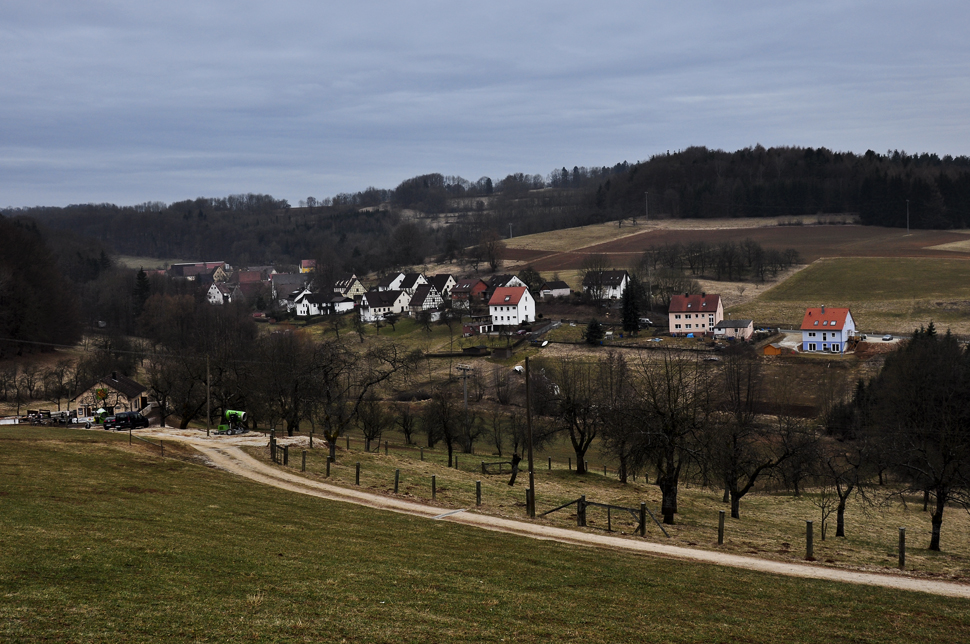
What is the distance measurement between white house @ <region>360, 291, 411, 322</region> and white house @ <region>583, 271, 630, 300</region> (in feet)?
107

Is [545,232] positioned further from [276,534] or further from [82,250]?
[276,534]

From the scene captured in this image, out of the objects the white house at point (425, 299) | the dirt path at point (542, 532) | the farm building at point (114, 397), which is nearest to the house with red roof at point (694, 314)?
the white house at point (425, 299)

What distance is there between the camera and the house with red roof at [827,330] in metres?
84.9

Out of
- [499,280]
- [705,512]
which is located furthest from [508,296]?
[705,512]

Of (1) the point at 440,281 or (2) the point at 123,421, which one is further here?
(1) the point at 440,281

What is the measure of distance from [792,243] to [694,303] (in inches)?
2117

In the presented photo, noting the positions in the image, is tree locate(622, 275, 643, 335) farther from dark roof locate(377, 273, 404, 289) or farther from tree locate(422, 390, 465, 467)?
dark roof locate(377, 273, 404, 289)

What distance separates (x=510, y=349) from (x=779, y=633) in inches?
3260

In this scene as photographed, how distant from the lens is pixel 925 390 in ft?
163

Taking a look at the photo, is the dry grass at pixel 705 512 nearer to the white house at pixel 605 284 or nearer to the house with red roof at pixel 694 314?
the house with red roof at pixel 694 314

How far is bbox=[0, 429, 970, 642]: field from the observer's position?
36.9 ft

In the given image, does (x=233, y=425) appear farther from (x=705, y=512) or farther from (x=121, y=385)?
(x=705, y=512)

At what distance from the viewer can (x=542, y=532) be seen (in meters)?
24.0

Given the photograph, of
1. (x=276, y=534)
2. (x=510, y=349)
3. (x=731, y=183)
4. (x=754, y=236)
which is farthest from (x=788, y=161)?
(x=276, y=534)
